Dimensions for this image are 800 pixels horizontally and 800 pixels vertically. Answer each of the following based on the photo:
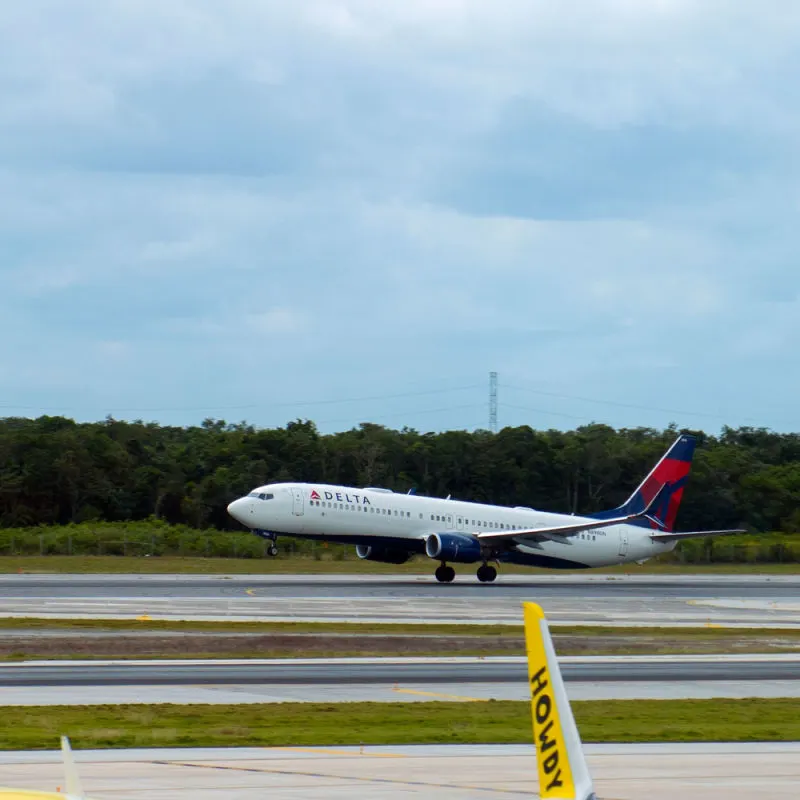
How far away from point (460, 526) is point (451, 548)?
108 inches

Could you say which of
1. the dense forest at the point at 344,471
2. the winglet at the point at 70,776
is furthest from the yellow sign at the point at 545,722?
the dense forest at the point at 344,471

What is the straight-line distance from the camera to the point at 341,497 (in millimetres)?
56250

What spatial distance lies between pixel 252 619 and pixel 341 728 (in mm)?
19067

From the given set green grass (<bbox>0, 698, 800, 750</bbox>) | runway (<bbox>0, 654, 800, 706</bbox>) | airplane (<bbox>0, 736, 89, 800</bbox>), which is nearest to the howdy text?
airplane (<bbox>0, 736, 89, 800</bbox>)

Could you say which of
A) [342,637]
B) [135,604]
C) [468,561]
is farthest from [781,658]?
[468,561]

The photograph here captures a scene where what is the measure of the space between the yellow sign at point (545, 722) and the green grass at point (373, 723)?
11.2 metres

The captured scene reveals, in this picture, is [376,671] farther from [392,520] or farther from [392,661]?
[392,520]

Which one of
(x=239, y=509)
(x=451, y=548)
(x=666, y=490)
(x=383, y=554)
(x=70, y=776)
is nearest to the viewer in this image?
(x=70, y=776)

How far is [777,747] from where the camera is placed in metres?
18.3

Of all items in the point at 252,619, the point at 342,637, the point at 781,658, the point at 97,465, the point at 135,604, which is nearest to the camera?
the point at 781,658

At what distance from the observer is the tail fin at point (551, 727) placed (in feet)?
24.3

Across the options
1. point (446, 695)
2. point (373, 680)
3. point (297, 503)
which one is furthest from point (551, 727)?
point (297, 503)

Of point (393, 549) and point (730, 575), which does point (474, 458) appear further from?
point (393, 549)

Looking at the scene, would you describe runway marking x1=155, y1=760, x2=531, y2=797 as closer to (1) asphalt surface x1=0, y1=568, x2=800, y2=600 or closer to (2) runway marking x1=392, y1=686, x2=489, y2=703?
(2) runway marking x1=392, y1=686, x2=489, y2=703
